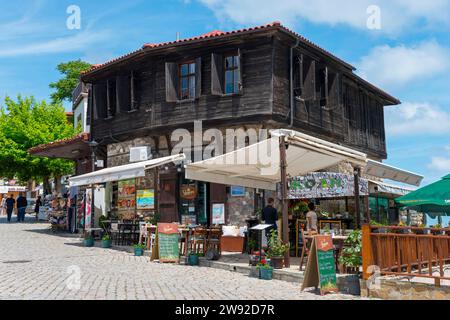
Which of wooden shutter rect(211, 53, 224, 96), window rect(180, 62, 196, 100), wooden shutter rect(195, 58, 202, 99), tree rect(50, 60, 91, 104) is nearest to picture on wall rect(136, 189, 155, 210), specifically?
window rect(180, 62, 196, 100)

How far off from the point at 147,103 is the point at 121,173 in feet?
→ 15.9

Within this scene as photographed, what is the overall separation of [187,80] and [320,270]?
35.8 feet

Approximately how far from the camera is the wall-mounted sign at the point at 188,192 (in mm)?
17344

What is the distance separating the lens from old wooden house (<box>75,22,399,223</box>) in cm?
1602

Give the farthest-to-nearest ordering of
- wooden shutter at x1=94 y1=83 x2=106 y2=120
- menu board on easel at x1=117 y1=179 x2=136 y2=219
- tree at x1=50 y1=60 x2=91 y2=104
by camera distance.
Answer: tree at x1=50 y1=60 x2=91 y2=104 < wooden shutter at x1=94 y1=83 x2=106 y2=120 < menu board on easel at x1=117 y1=179 x2=136 y2=219

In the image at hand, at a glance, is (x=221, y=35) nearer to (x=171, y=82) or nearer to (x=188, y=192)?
(x=171, y=82)

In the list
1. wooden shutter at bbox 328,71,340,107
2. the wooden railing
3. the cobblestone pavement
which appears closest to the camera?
the cobblestone pavement

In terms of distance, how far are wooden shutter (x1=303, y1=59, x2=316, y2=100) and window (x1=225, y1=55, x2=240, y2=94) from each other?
2.47 m

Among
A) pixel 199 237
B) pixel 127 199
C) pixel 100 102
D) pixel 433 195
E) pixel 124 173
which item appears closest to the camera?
pixel 433 195

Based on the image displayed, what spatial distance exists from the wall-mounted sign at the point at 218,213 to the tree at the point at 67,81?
31.3 metres

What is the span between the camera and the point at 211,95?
54.6 feet

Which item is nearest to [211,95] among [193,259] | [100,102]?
[100,102]

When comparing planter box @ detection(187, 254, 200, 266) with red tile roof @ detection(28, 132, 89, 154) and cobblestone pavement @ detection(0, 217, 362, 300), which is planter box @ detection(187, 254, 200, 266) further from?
red tile roof @ detection(28, 132, 89, 154)
